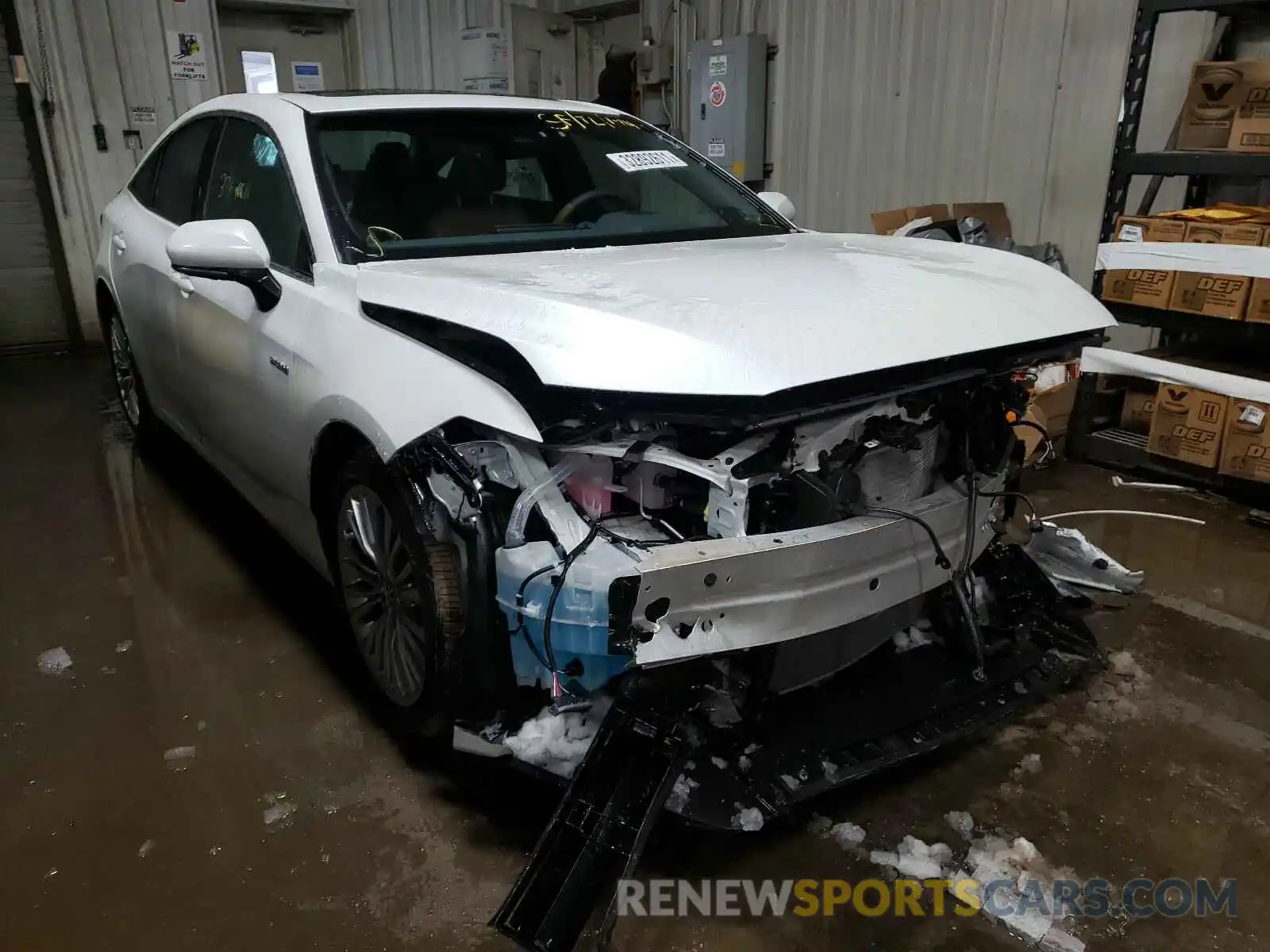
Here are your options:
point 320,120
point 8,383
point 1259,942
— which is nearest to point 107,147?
point 8,383

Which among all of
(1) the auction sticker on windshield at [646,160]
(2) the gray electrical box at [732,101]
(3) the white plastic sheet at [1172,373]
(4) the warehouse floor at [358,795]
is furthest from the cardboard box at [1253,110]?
(2) the gray electrical box at [732,101]

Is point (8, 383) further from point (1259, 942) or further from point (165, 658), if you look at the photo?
point (1259, 942)

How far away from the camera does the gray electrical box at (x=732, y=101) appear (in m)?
6.05

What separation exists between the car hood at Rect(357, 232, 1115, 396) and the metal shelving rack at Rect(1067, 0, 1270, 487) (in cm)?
204

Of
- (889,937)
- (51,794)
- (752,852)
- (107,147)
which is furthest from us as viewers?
(107,147)

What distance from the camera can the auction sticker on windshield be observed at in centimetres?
279

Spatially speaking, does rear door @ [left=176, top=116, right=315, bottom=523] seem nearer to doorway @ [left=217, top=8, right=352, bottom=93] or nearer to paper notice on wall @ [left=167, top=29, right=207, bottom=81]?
paper notice on wall @ [left=167, top=29, right=207, bottom=81]

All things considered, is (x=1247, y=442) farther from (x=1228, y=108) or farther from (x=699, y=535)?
(x=699, y=535)

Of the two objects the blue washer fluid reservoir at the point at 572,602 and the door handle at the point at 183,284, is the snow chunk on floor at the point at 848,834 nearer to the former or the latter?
the blue washer fluid reservoir at the point at 572,602

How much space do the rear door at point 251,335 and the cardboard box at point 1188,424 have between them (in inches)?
137

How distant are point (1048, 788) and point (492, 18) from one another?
25.1 feet

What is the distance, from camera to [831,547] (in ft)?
5.49

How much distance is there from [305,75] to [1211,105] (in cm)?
659

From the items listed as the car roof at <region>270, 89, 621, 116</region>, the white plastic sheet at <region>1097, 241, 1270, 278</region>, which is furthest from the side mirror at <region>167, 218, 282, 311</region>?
the white plastic sheet at <region>1097, 241, 1270, 278</region>
